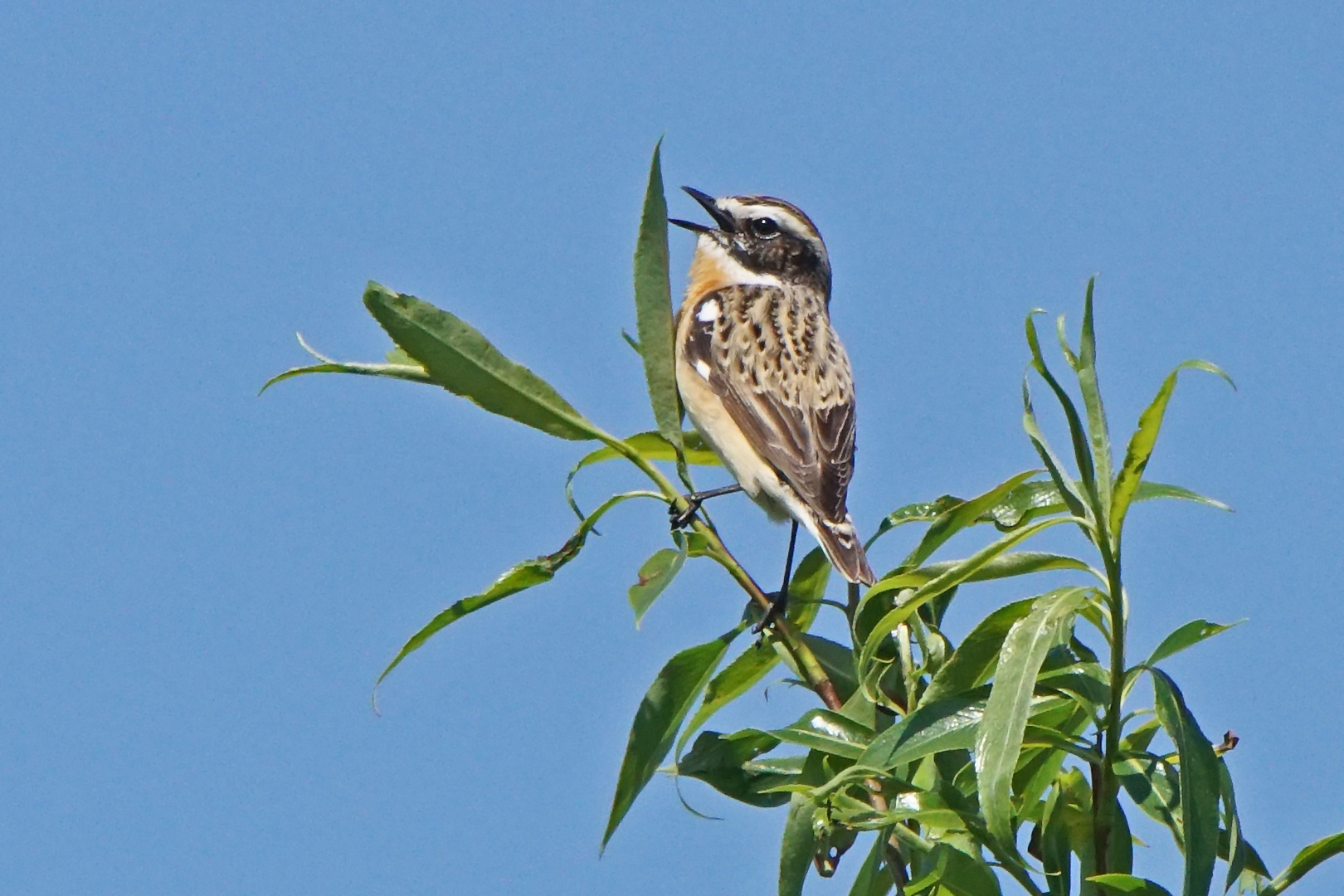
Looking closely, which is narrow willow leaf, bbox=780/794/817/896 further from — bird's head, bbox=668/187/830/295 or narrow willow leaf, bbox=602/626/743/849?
bird's head, bbox=668/187/830/295

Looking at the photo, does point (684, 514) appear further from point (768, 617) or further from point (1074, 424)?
point (1074, 424)

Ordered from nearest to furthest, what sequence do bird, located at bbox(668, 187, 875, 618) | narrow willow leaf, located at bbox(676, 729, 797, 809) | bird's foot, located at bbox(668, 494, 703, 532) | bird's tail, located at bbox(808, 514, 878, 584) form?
narrow willow leaf, located at bbox(676, 729, 797, 809) → bird's foot, located at bbox(668, 494, 703, 532) → bird's tail, located at bbox(808, 514, 878, 584) → bird, located at bbox(668, 187, 875, 618)

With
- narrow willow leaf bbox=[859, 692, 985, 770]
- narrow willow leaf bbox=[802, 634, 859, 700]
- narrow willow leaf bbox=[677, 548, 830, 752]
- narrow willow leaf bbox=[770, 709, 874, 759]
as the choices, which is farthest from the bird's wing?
narrow willow leaf bbox=[859, 692, 985, 770]

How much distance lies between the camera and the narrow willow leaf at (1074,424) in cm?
253

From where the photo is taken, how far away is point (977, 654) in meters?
3.15

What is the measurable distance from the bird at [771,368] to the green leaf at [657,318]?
1039 millimetres

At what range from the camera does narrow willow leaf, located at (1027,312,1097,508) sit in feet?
8.30

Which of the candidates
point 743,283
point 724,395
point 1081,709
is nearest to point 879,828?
point 1081,709

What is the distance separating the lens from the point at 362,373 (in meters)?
3.47

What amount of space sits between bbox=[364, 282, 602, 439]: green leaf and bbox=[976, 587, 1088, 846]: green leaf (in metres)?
1.19

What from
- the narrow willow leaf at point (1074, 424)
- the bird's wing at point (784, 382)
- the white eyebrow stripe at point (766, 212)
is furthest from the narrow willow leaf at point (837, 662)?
the white eyebrow stripe at point (766, 212)

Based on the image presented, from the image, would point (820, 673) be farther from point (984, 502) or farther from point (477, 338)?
point (477, 338)

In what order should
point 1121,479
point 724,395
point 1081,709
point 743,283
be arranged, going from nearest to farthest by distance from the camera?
1. point 1121,479
2. point 1081,709
3. point 724,395
4. point 743,283

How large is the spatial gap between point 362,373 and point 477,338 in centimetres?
28
